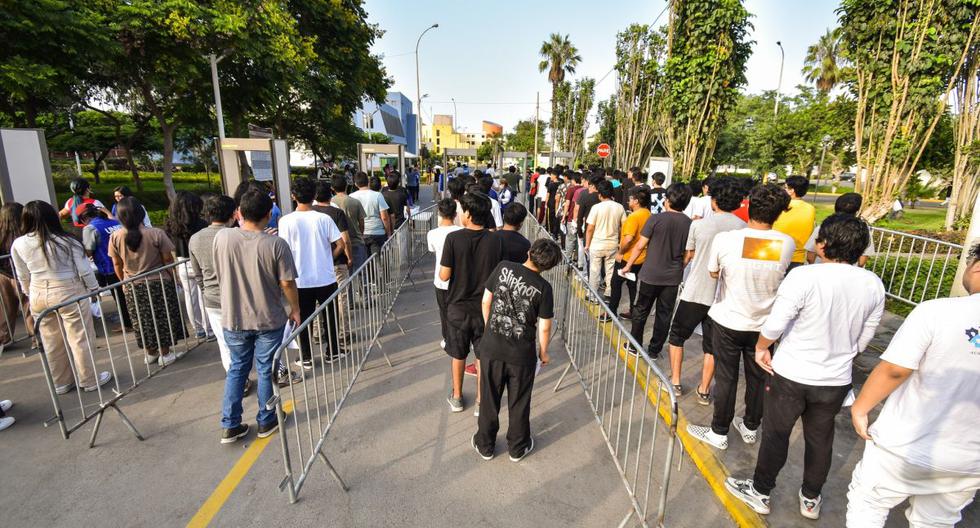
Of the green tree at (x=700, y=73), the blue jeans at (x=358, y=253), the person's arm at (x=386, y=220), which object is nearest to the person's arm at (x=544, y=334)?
the blue jeans at (x=358, y=253)

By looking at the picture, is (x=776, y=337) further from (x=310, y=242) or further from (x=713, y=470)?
(x=310, y=242)

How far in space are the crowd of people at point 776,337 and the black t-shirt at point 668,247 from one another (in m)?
0.01

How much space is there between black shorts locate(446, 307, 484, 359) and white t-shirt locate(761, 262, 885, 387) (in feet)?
6.96

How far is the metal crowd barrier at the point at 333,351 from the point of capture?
2.96 metres

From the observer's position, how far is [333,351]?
15.9 feet

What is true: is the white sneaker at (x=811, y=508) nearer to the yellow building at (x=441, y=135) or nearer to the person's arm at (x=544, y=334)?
the person's arm at (x=544, y=334)

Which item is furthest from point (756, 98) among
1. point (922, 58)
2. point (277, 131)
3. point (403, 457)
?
point (403, 457)

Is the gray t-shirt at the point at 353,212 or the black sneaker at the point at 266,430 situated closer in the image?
the black sneaker at the point at 266,430

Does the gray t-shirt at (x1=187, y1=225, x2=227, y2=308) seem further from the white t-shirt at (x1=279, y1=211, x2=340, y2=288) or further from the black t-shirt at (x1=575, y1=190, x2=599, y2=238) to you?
the black t-shirt at (x1=575, y1=190, x2=599, y2=238)

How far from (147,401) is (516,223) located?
3.74 meters

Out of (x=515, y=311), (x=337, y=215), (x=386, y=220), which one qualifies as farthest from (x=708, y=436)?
(x=386, y=220)

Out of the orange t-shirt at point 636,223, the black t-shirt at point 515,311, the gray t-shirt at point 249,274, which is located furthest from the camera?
the orange t-shirt at point 636,223

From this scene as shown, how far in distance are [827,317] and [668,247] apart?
2000 mm

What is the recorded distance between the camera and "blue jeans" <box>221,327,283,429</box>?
3.39 m
